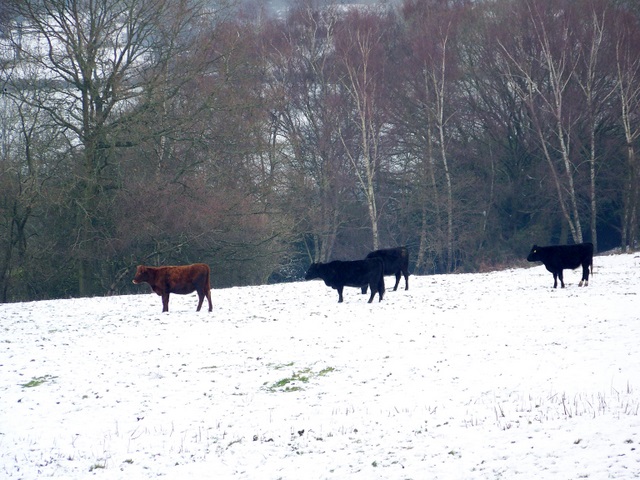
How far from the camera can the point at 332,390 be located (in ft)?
41.2

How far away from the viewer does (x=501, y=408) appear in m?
10.7

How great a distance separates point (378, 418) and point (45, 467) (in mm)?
4690

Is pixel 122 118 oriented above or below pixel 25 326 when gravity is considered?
above

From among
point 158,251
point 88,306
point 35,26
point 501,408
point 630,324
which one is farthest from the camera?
point 158,251

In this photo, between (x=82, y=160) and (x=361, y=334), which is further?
(x=82, y=160)

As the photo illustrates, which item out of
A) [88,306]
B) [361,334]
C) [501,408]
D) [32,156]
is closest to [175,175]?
[32,156]

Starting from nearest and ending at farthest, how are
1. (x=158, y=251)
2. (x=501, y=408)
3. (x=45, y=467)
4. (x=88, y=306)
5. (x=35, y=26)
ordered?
(x=45, y=467), (x=501, y=408), (x=88, y=306), (x=35, y=26), (x=158, y=251)

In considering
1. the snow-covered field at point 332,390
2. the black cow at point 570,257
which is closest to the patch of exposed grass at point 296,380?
the snow-covered field at point 332,390

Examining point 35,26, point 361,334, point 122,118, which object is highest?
point 35,26

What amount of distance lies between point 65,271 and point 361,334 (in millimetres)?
18534

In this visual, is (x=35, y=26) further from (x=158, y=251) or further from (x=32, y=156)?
(x=158, y=251)

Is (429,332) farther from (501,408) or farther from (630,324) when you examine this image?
(501,408)

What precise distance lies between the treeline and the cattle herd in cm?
1056

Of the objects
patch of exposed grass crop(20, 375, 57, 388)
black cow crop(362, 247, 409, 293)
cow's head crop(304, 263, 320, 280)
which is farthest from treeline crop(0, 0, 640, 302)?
patch of exposed grass crop(20, 375, 57, 388)
